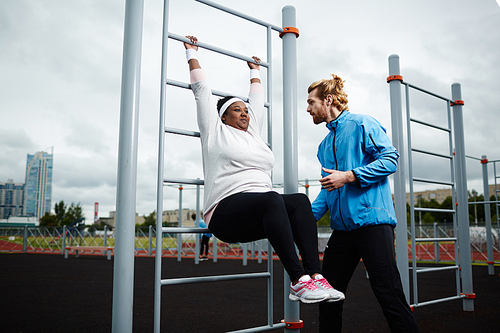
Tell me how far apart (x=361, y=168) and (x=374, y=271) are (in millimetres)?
522

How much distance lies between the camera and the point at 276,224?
1.78m

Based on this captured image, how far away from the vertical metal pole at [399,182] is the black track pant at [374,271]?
1.54 metres

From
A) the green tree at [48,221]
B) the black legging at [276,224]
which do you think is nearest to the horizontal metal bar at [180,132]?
the black legging at [276,224]

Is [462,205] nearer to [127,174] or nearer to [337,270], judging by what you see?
[337,270]

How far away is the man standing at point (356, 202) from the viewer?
1940mm

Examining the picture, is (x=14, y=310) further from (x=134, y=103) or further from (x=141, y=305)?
(x=134, y=103)

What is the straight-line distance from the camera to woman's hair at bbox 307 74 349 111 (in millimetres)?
2291

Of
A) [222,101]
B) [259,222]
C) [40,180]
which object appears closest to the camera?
[259,222]

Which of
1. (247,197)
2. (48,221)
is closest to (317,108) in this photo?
(247,197)

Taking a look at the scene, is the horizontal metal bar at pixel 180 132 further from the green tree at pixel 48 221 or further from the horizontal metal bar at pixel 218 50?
the green tree at pixel 48 221

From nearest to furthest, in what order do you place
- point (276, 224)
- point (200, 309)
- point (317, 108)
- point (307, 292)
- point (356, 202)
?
point (307, 292)
point (276, 224)
point (356, 202)
point (317, 108)
point (200, 309)

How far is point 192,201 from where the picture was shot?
436 inches

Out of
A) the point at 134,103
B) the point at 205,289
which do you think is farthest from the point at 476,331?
the point at 205,289

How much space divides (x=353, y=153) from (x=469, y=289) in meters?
3.05
